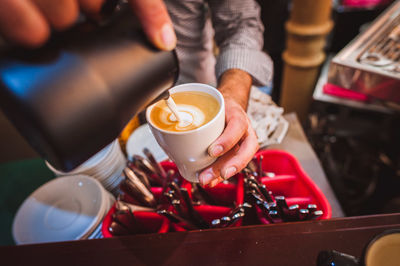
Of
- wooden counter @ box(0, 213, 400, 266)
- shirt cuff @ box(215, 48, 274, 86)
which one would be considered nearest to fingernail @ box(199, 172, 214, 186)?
wooden counter @ box(0, 213, 400, 266)

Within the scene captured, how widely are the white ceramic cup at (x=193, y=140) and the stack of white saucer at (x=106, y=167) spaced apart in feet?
1.70

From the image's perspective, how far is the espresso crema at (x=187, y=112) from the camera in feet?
2.11

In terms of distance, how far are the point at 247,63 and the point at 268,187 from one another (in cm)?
64

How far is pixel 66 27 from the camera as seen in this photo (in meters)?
0.40

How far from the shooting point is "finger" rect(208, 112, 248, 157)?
660 mm

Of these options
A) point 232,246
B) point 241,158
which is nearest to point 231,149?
point 241,158

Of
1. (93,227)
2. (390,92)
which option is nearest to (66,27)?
(93,227)

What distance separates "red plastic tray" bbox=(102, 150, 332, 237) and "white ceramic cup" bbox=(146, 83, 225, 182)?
0.23 metres

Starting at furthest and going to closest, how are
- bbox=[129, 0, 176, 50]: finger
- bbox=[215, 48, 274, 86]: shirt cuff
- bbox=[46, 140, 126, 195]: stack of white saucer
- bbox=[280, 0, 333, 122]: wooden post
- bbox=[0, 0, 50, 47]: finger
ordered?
1. bbox=[280, 0, 333, 122]: wooden post
2. bbox=[215, 48, 274, 86]: shirt cuff
3. bbox=[46, 140, 126, 195]: stack of white saucer
4. bbox=[129, 0, 176, 50]: finger
5. bbox=[0, 0, 50, 47]: finger

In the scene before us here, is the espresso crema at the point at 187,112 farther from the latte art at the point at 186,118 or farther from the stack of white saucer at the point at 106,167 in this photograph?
the stack of white saucer at the point at 106,167

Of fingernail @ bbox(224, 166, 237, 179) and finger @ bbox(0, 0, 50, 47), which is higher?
finger @ bbox(0, 0, 50, 47)

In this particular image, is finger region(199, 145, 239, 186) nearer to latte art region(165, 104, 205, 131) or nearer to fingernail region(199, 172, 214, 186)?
fingernail region(199, 172, 214, 186)

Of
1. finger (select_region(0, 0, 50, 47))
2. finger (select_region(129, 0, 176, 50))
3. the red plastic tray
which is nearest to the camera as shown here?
finger (select_region(0, 0, 50, 47))

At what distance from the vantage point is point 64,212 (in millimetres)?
1046
